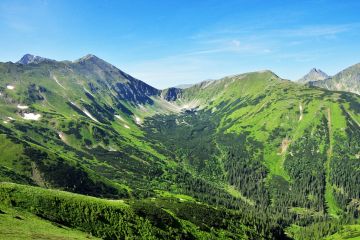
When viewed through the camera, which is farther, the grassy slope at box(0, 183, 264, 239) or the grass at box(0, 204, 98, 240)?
the grassy slope at box(0, 183, 264, 239)

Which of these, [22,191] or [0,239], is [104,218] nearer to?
[22,191]

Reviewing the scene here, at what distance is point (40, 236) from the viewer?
81.9m

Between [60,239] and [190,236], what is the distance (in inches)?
4126

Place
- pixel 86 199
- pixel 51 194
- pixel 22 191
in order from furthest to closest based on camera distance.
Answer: pixel 86 199, pixel 51 194, pixel 22 191

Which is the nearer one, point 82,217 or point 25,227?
point 25,227

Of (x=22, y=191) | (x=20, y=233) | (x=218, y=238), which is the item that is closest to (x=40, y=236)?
(x=20, y=233)

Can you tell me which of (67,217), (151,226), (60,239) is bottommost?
(151,226)

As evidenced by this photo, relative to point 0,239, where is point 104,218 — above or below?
below

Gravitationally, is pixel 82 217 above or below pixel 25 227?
below

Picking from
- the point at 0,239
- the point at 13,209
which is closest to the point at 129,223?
the point at 13,209

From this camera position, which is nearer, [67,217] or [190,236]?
[67,217]

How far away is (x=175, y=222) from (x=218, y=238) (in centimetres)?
2726

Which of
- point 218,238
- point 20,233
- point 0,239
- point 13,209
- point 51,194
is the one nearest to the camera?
point 0,239

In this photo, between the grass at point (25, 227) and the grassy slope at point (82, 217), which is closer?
the grass at point (25, 227)
